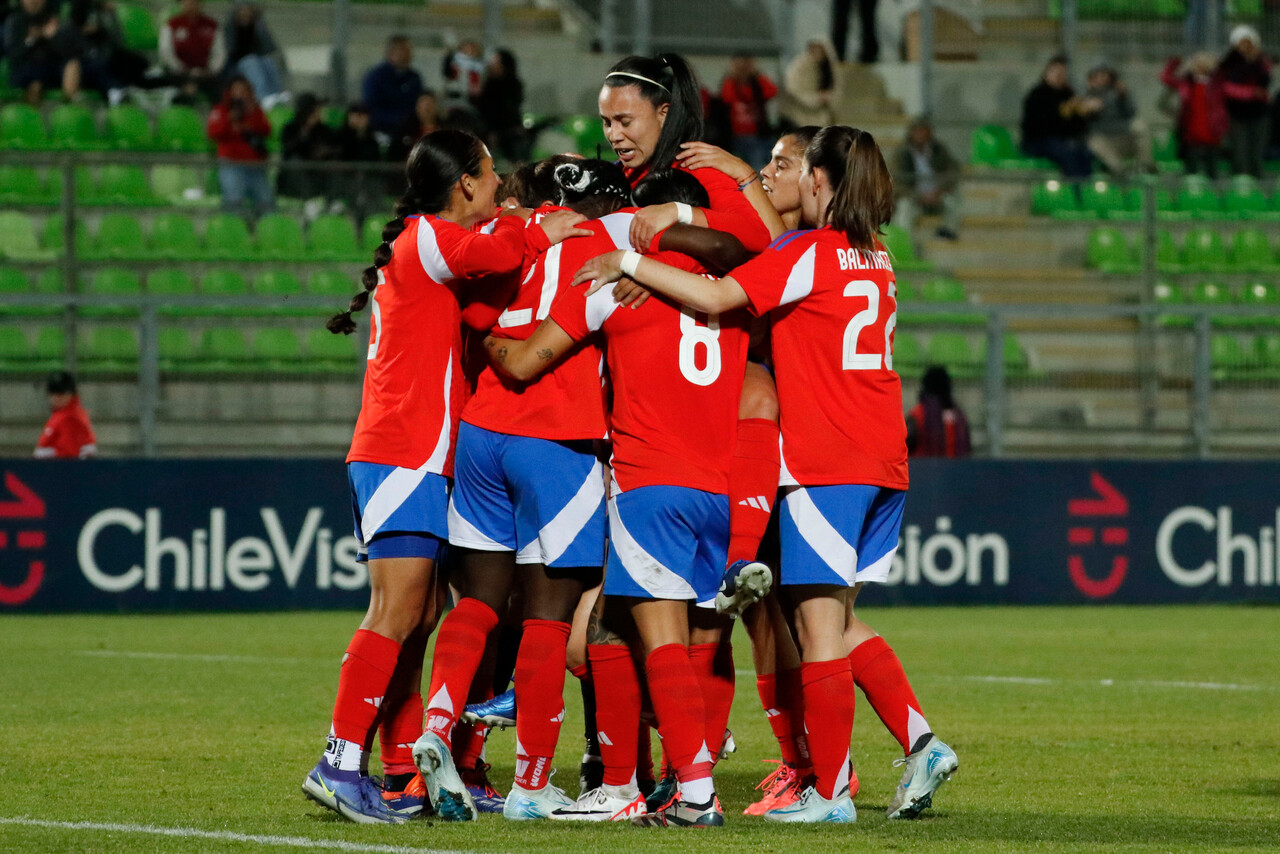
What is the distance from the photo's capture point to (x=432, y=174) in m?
5.91

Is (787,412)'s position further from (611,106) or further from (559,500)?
(611,106)

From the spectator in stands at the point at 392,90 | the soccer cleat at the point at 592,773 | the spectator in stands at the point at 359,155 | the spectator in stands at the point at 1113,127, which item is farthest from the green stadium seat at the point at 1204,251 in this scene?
the soccer cleat at the point at 592,773

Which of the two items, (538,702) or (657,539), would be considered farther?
(538,702)

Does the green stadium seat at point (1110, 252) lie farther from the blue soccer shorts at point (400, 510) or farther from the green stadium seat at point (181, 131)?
the blue soccer shorts at point (400, 510)

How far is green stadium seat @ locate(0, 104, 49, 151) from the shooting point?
696 inches

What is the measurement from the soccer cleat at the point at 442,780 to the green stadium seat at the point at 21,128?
13.5 m

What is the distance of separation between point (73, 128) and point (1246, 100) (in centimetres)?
1249

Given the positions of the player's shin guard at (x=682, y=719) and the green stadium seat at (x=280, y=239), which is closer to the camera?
the player's shin guard at (x=682, y=719)

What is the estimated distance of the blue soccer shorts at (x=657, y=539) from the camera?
5.58 m

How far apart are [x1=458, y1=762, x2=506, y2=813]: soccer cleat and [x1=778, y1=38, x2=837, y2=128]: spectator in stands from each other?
14686mm

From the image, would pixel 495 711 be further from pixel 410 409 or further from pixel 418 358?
pixel 418 358

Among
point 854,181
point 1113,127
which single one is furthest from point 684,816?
point 1113,127

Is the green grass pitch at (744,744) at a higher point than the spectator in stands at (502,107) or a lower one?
lower

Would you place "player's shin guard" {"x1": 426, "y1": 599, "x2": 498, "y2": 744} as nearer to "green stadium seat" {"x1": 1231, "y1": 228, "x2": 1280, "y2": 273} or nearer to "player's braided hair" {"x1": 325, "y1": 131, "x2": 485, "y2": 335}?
"player's braided hair" {"x1": 325, "y1": 131, "x2": 485, "y2": 335}
